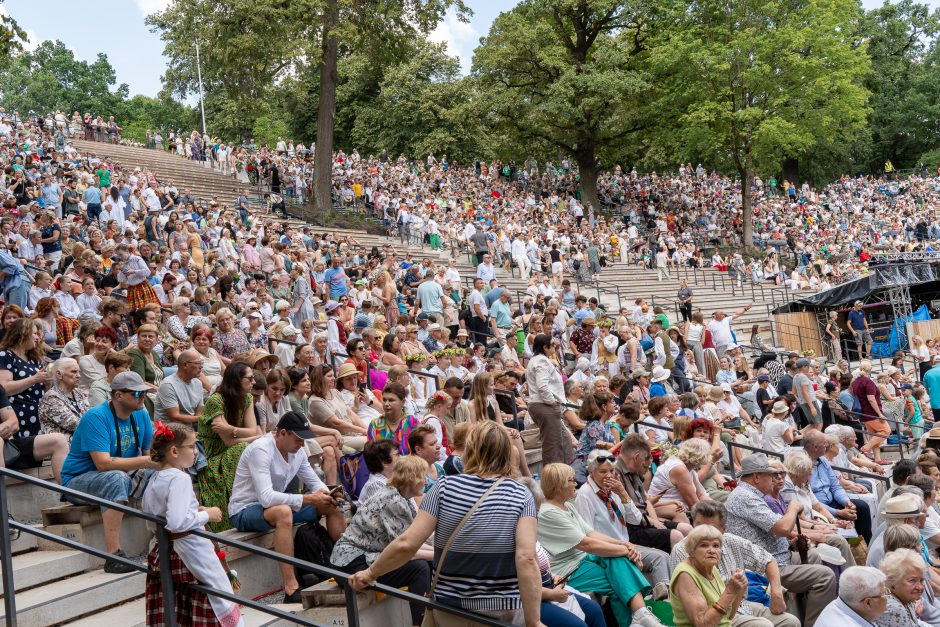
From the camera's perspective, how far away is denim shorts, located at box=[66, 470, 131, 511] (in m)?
6.43

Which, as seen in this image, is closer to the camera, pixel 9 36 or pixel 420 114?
pixel 9 36

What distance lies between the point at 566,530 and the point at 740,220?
34.8 metres

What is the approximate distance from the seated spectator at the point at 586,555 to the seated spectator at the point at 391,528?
2.87 feet

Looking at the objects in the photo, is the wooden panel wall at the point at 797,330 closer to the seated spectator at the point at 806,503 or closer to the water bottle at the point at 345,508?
the seated spectator at the point at 806,503

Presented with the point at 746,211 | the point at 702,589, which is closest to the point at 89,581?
the point at 702,589

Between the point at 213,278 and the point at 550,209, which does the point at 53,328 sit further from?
the point at 550,209

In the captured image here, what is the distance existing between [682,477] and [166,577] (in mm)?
4510

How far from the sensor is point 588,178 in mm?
39250

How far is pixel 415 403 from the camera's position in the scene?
1103 cm

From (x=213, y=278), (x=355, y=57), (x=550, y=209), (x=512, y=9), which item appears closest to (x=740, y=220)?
(x=550, y=209)

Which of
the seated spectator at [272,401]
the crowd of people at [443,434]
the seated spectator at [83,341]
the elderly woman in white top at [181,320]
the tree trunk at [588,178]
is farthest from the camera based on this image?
the tree trunk at [588,178]

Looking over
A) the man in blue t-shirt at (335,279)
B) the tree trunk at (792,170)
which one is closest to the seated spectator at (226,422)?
the man in blue t-shirt at (335,279)

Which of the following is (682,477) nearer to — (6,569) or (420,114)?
(6,569)

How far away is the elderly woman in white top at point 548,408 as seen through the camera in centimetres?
1038
